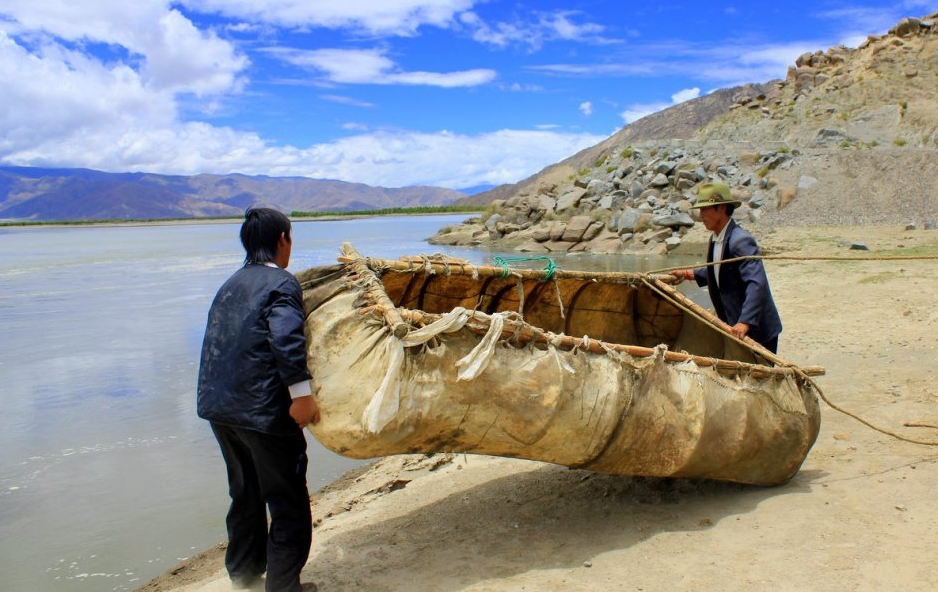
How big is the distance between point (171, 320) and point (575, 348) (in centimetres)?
1021

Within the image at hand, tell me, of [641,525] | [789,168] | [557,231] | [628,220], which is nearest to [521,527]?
[641,525]

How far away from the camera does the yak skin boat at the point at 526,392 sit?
9.46 feet

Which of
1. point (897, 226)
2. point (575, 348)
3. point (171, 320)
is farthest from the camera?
point (897, 226)

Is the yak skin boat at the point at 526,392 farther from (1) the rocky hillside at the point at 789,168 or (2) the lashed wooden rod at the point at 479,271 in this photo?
(1) the rocky hillside at the point at 789,168

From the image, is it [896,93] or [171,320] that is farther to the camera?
[896,93]

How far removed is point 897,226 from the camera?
15.6 meters

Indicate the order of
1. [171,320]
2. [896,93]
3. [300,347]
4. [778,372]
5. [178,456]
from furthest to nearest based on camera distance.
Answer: [896,93] → [171,320] → [178,456] → [778,372] → [300,347]

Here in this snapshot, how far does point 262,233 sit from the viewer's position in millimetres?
2902

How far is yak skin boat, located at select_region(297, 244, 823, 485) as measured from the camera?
2883mm

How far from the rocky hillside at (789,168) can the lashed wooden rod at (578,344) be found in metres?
13.4

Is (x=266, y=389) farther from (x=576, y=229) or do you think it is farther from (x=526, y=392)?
(x=576, y=229)

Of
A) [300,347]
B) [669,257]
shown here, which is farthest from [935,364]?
[669,257]

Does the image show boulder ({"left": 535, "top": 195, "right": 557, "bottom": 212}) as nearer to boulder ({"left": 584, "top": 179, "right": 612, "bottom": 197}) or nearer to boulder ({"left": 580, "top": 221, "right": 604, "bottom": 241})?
boulder ({"left": 584, "top": 179, "right": 612, "bottom": 197})

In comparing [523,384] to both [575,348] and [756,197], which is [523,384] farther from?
[756,197]
